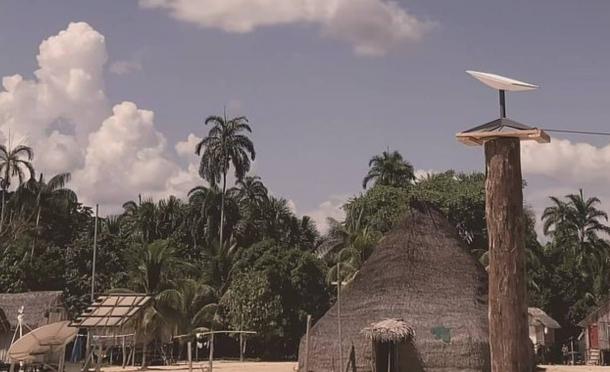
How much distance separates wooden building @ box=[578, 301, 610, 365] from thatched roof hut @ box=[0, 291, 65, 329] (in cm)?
2737

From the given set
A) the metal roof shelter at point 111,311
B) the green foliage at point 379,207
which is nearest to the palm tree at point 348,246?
the green foliage at point 379,207

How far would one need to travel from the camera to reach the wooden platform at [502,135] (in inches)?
293

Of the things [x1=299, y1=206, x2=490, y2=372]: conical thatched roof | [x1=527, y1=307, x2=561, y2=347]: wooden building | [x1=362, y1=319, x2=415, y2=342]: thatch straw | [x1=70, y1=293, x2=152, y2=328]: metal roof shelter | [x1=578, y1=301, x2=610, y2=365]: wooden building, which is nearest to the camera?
[x1=70, y1=293, x2=152, y2=328]: metal roof shelter

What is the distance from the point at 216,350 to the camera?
47.0m

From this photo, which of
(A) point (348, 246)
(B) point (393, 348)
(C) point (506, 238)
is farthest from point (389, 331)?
(A) point (348, 246)

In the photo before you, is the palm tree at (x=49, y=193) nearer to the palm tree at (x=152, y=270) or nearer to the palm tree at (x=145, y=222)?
the palm tree at (x=145, y=222)

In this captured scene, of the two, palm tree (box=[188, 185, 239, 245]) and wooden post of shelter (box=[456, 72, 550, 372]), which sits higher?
palm tree (box=[188, 185, 239, 245])

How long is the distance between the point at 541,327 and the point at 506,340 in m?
40.5

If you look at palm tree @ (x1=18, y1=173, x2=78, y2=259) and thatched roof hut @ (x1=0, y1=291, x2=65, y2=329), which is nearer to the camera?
thatched roof hut @ (x1=0, y1=291, x2=65, y2=329)

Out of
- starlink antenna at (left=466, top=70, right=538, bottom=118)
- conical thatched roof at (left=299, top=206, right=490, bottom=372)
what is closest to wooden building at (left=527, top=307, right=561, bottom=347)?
conical thatched roof at (left=299, top=206, right=490, bottom=372)

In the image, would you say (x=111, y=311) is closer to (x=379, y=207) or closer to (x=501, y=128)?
(x=501, y=128)

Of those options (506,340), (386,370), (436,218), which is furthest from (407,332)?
(506,340)

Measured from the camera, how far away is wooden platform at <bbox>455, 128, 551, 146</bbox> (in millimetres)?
7453

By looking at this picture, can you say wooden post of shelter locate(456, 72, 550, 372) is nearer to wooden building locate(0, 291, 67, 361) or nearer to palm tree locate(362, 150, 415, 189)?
wooden building locate(0, 291, 67, 361)
